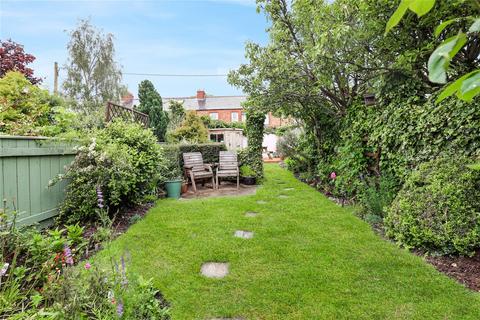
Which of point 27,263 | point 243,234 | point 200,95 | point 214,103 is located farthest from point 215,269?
point 200,95

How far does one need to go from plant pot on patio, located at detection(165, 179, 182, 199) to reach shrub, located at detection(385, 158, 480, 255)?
430 cm

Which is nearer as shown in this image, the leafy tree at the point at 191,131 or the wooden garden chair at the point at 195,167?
the wooden garden chair at the point at 195,167

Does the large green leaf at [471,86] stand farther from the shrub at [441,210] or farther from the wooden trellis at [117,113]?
the wooden trellis at [117,113]

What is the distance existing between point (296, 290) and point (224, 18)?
636 cm

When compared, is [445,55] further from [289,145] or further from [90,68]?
[90,68]

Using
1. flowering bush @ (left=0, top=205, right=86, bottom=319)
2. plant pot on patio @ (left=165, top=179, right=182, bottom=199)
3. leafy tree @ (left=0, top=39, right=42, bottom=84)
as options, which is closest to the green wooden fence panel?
flowering bush @ (left=0, top=205, right=86, bottom=319)

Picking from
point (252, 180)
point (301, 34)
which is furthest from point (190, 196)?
point (301, 34)

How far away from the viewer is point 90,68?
17.7 m

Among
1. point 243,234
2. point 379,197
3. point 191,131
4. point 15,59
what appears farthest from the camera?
point 191,131

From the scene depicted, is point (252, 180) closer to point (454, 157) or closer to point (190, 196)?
point (190, 196)

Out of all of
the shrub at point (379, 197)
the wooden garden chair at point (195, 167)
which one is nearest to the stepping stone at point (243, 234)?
the shrub at point (379, 197)

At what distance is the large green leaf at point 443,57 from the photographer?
0.38 meters

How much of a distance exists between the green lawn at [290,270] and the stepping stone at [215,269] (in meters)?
0.07

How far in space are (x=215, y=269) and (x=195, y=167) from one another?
5.00 metres
